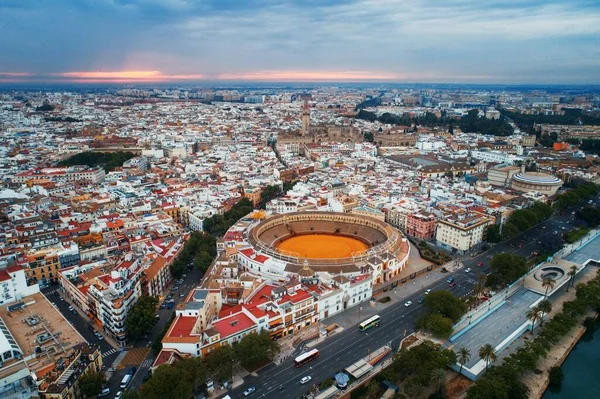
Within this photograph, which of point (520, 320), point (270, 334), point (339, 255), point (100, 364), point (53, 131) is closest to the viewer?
point (100, 364)

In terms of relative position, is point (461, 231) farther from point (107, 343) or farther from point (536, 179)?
point (107, 343)

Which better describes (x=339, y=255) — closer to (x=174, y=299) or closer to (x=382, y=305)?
(x=382, y=305)

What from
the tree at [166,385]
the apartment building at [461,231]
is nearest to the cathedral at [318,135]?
the apartment building at [461,231]

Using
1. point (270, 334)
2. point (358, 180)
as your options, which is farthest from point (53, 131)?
point (270, 334)

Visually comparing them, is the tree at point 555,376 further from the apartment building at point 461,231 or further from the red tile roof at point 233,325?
the red tile roof at point 233,325

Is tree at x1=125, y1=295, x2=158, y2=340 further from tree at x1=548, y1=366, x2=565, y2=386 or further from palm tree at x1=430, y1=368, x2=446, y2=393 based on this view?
tree at x1=548, y1=366, x2=565, y2=386

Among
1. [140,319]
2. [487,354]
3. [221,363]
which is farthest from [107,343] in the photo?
[487,354]
